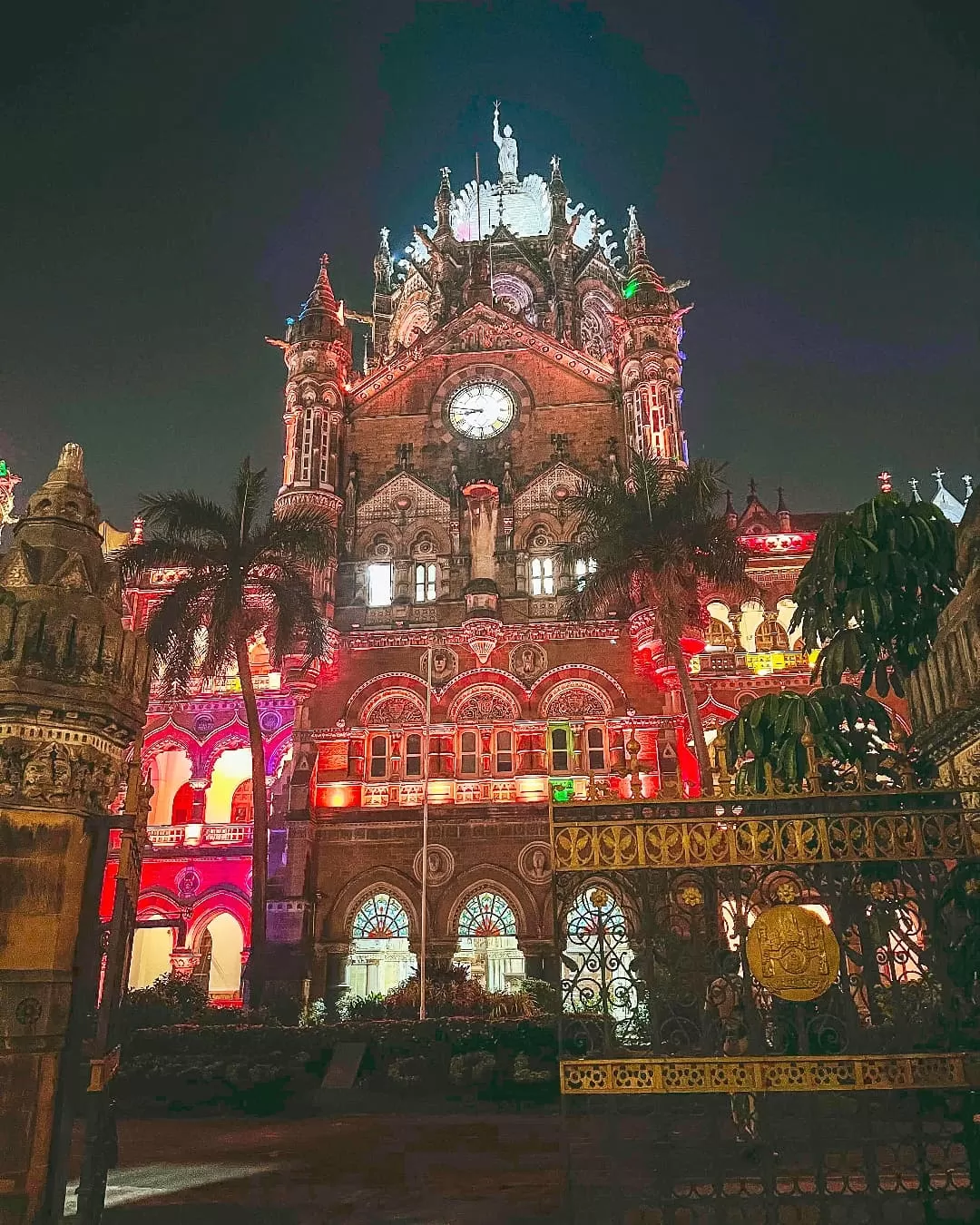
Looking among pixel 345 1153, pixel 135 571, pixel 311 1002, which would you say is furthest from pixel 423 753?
pixel 345 1153

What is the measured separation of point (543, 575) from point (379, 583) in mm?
5521

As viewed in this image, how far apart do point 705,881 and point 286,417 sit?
30462 millimetres

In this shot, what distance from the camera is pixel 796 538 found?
103 ft

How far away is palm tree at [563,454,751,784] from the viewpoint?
25781 millimetres

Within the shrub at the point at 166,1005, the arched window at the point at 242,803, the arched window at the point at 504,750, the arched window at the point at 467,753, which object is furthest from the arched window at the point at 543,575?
the shrub at the point at 166,1005

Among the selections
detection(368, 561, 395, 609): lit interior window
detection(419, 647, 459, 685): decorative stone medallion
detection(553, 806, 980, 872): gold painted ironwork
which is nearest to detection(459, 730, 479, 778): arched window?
detection(419, 647, 459, 685): decorative stone medallion

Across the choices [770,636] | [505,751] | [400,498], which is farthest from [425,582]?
[770,636]

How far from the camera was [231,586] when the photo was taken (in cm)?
2547

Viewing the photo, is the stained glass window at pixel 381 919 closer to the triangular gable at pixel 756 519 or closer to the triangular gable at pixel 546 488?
the triangular gable at pixel 546 488

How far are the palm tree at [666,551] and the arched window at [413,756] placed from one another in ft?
22.4

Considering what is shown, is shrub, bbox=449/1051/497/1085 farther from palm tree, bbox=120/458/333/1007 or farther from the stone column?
the stone column

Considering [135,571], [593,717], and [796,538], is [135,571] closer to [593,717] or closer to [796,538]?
[593,717]

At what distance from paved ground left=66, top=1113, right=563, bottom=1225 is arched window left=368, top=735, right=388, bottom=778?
579 inches

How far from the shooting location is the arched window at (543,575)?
106ft
